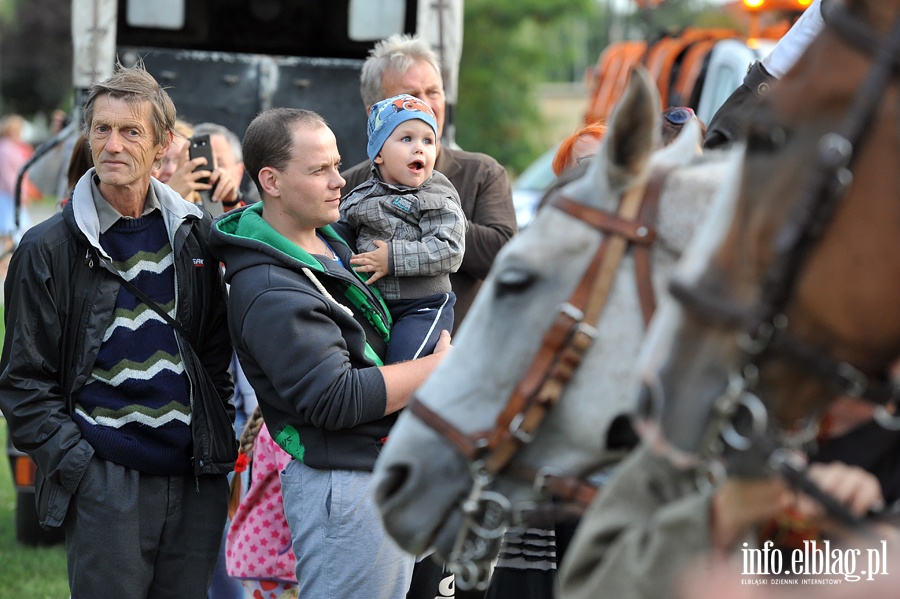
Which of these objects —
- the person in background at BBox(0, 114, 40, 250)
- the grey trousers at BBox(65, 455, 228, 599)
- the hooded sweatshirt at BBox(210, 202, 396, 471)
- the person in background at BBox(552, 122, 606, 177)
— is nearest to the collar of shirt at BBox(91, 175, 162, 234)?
the hooded sweatshirt at BBox(210, 202, 396, 471)

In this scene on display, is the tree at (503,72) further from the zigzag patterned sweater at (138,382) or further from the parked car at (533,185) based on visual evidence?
the zigzag patterned sweater at (138,382)

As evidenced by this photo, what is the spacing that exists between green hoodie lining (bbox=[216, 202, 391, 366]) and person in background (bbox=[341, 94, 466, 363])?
6 centimetres

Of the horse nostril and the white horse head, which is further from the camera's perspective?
the horse nostril

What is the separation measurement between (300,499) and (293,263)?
0.73 m

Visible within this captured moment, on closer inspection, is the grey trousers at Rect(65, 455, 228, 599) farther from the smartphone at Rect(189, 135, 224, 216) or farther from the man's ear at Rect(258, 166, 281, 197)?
the smartphone at Rect(189, 135, 224, 216)

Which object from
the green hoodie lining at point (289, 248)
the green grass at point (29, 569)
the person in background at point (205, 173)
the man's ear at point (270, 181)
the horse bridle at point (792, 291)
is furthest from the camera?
the green grass at point (29, 569)

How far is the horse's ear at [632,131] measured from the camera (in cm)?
214

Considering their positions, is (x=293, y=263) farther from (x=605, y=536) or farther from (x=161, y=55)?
(x=161, y=55)

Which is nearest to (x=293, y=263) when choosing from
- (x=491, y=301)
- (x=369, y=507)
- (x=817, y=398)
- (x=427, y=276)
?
(x=427, y=276)

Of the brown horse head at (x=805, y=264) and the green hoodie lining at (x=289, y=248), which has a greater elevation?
the brown horse head at (x=805, y=264)

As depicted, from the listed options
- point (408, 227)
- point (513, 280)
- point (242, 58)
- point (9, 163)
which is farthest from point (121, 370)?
point (9, 163)

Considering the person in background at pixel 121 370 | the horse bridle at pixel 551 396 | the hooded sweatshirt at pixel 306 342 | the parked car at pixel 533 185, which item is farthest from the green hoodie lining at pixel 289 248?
the parked car at pixel 533 185

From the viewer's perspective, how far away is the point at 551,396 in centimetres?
214

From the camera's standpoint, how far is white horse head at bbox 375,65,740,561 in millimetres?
2135
